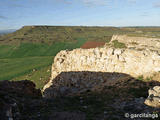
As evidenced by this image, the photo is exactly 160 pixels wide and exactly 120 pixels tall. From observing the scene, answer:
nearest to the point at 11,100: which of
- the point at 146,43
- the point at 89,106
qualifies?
the point at 89,106

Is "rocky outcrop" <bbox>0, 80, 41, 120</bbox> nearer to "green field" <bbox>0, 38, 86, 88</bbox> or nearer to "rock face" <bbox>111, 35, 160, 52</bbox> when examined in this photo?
"rock face" <bbox>111, 35, 160, 52</bbox>

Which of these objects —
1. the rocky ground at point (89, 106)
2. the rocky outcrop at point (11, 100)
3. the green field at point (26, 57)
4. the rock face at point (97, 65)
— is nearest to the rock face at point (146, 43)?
the rock face at point (97, 65)

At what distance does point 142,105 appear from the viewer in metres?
14.3

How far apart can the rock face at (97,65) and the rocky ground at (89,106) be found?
462cm

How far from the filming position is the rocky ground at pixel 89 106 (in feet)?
41.7

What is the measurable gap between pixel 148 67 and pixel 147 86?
5.13 m

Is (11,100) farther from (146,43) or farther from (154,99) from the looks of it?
(146,43)

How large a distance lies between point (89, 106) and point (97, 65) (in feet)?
50.2

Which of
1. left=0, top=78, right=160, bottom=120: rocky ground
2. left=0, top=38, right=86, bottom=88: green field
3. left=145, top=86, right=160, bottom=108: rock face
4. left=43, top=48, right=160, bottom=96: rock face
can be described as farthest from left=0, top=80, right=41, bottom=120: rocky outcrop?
left=0, top=38, right=86, bottom=88: green field

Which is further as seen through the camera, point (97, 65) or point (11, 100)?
point (97, 65)

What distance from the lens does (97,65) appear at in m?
30.1

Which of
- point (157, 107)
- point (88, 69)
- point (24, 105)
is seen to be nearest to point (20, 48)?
point (88, 69)

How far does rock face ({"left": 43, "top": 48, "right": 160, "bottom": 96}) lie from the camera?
2406cm

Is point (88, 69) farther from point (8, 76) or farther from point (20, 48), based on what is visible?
point (20, 48)
